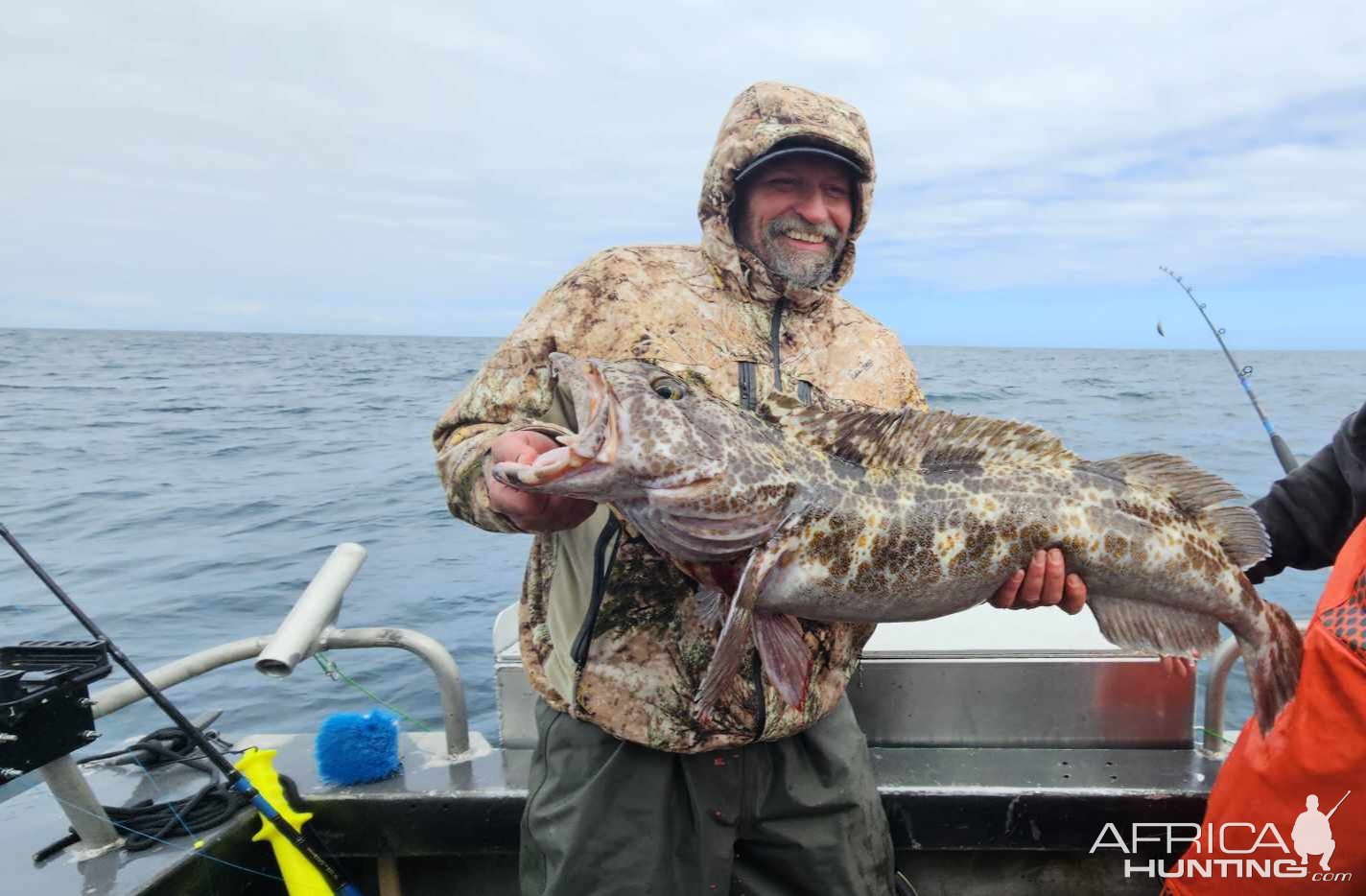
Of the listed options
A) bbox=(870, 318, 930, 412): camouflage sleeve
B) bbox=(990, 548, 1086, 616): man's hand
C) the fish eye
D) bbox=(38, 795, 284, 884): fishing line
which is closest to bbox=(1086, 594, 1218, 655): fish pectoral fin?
bbox=(990, 548, 1086, 616): man's hand

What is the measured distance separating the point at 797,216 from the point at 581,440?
1.41 meters

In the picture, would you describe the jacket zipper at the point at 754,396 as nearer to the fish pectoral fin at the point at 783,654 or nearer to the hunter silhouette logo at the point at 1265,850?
the fish pectoral fin at the point at 783,654

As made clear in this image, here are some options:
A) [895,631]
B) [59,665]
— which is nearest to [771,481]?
[895,631]

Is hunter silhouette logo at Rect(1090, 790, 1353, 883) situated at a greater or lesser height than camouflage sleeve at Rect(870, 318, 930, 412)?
lesser

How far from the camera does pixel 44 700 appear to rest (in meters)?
3.16

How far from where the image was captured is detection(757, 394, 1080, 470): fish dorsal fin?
112 inches

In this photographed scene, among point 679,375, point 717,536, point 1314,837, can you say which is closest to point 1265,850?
point 1314,837

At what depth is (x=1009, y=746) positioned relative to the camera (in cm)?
427

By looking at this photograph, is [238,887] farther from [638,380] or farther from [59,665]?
[638,380]

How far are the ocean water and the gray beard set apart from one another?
1.44 m

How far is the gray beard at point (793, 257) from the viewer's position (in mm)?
3240

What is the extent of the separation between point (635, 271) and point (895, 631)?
2.33m

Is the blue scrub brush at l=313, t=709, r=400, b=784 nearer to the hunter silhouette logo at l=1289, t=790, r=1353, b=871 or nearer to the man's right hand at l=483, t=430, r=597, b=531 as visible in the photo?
the man's right hand at l=483, t=430, r=597, b=531

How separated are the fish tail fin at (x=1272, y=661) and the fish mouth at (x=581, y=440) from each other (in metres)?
2.34
